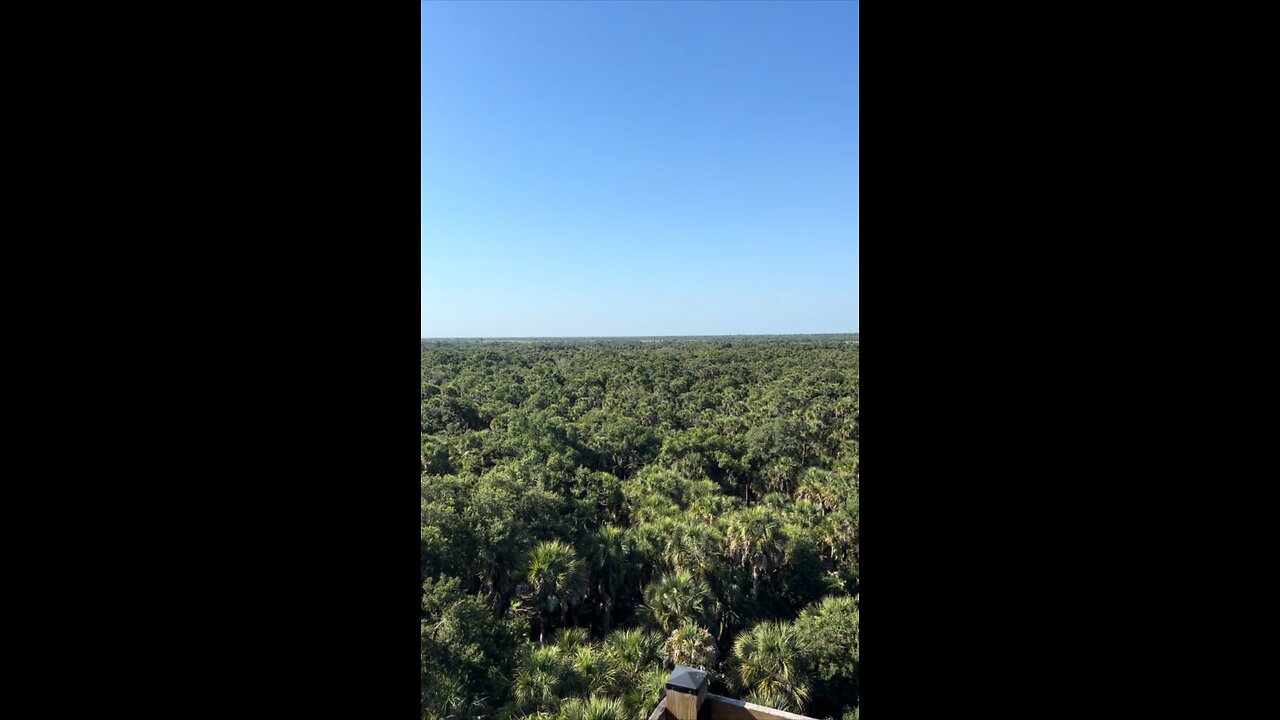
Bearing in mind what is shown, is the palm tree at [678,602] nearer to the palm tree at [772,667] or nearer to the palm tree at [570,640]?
the palm tree at [772,667]

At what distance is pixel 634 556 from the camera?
15.5 meters

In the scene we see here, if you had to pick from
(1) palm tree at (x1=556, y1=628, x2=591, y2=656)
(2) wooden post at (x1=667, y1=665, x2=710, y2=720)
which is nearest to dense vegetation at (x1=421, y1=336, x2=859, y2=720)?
(1) palm tree at (x1=556, y1=628, x2=591, y2=656)

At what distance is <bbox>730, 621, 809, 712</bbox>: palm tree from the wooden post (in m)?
6.43

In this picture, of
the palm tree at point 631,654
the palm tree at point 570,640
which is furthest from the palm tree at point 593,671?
the palm tree at point 570,640

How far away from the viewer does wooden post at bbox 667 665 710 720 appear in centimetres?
552

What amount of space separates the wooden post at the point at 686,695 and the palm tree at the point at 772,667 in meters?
6.43

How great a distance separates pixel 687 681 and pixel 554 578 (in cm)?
922

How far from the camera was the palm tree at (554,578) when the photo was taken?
554 inches

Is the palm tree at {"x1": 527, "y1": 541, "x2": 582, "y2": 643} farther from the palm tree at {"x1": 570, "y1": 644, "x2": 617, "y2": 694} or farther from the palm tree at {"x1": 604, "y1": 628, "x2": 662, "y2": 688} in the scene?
the palm tree at {"x1": 570, "y1": 644, "x2": 617, "y2": 694}

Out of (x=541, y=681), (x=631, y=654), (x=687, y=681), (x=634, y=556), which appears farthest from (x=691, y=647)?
(x=687, y=681)

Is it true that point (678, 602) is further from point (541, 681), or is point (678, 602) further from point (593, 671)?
point (541, 681)
